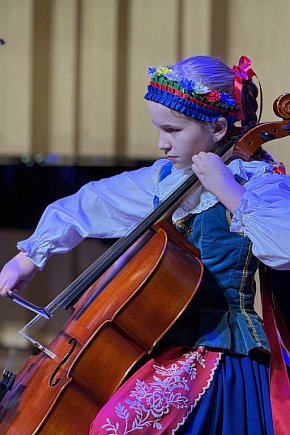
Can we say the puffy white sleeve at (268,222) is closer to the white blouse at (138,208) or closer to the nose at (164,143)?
the white blouse at (138,208)

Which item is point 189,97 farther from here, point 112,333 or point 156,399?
A: point 156,399

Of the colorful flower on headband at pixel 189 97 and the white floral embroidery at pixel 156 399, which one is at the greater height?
the colorful flower on headband at pixel 189 97

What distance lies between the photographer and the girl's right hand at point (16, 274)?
67.8 inches

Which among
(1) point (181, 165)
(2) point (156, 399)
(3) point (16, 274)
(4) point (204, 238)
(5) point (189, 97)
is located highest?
(5) point (189, 97)

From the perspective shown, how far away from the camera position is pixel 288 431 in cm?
148

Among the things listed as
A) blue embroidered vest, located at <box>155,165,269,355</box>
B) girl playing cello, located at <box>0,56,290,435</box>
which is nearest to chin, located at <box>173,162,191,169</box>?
girl playing cello, located at <box>0,56,290,435</box>

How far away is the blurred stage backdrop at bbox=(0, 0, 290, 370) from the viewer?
3119 millimetres

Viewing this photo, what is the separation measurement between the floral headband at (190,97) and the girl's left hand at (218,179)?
10 cm

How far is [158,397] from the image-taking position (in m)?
1.45

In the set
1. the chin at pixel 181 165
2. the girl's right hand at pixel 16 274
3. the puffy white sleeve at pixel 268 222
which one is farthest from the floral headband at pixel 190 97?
the girl's right hand at pixel 16 274

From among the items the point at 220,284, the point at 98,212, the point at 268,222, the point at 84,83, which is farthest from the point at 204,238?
the point at 84,83

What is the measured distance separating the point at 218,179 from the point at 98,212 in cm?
39

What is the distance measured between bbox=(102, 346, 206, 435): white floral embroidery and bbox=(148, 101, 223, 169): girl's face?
1.40 feet

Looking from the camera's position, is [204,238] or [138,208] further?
[138,208]
